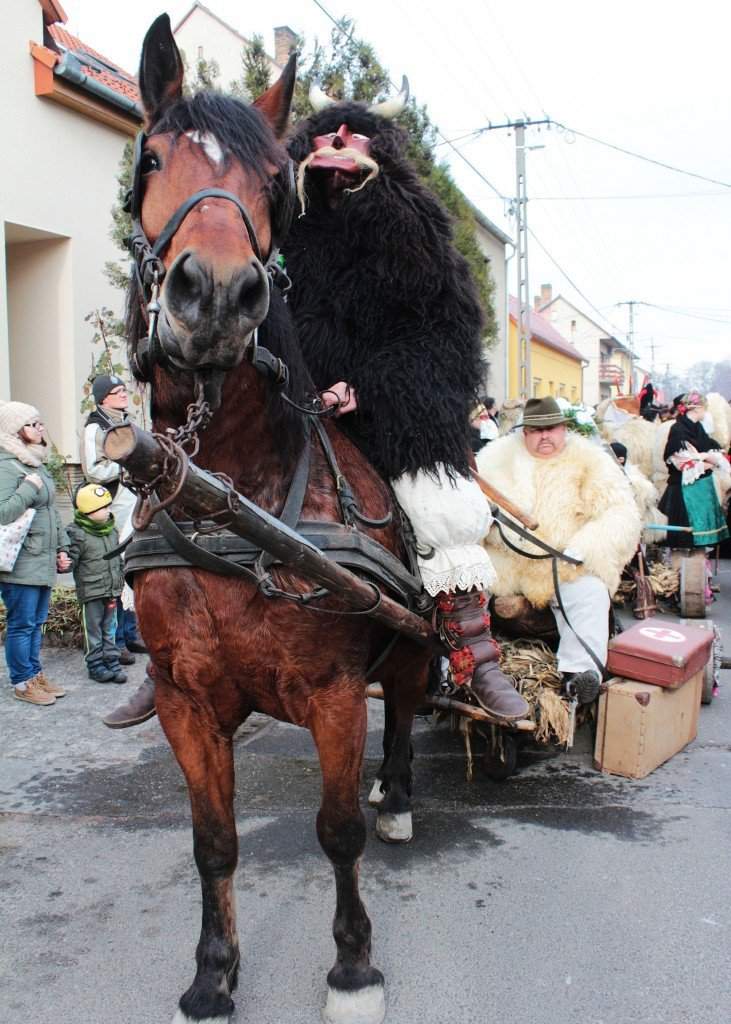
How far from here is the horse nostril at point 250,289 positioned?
1732mm

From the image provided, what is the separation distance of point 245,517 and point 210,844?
117 centimetres

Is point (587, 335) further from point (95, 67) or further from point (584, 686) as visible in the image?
point (584, 686)

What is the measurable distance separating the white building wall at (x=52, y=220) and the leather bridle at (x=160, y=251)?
25.0ft

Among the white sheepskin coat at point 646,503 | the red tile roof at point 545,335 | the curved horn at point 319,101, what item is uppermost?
the red tile roof at point 545,335

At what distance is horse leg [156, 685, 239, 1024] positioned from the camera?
2.46 meters

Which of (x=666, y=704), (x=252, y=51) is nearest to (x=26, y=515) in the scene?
(x=666, y=704)

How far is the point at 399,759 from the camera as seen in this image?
3.79m

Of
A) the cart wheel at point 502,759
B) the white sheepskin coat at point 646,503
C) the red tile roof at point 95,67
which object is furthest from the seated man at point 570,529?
the red tile roof at point 95,67

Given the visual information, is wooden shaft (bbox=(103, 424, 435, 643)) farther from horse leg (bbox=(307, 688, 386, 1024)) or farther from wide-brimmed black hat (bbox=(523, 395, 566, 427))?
wide-brimmed black hat (bbox=(523, 395, 566, 427))

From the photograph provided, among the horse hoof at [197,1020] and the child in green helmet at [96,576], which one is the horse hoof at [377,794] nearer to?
the horse hoof at [197,1020]

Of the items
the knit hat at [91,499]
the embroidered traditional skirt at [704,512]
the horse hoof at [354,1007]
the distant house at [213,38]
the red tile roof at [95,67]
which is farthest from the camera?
the distant house at [213,38]

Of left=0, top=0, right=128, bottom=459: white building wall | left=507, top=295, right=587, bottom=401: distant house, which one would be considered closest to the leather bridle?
left=0, top=0, right=128, bottom=459: white building wall

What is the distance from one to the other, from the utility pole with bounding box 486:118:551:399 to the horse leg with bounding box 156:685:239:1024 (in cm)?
1967

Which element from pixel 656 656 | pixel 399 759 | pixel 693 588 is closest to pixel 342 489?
pixel 399 759
